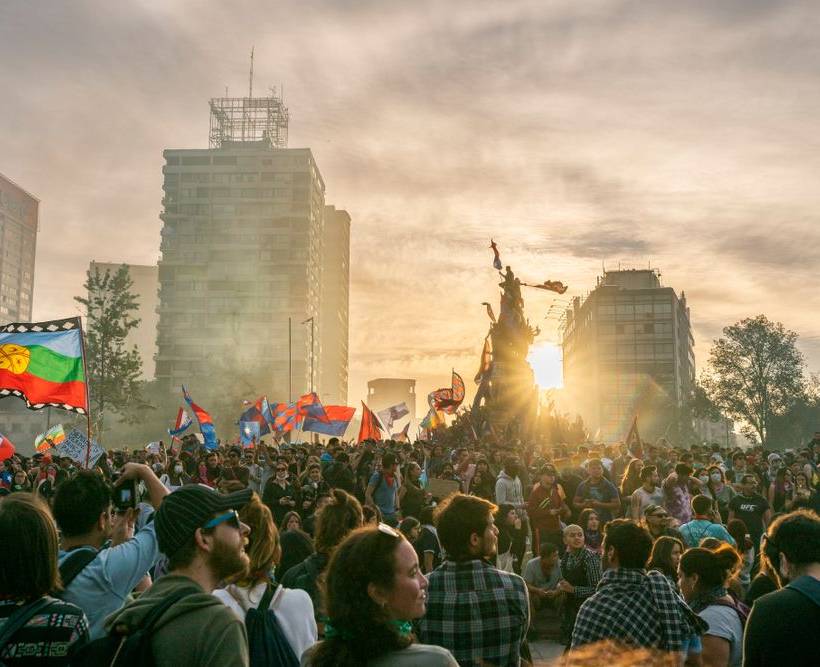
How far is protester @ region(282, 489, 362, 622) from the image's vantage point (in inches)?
212

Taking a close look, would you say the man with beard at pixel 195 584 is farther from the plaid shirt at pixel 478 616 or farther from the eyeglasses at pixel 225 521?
the plaid shirt at pixel 478 616

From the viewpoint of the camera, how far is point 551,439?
122 ft

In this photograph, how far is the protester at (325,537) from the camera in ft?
17.6

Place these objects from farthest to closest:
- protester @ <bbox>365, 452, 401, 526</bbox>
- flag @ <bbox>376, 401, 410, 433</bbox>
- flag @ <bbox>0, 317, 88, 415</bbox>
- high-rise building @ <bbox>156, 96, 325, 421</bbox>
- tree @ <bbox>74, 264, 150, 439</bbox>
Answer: high-rise building @ <bbox>156, 96, 325, 421</bbox> < tree @ <bbox>74, 264, 150, 439</bbox> < flag @ <bbox>376, 401, 410, 433</bbox> < protester @ <bbox>365, 452, 401, 526</bbox> < flag @ <bbox>0, 317, 88, 415</bbox>

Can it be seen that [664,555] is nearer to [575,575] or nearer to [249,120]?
[575,575]

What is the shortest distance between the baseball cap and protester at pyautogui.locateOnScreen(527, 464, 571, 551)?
9451 millimetres

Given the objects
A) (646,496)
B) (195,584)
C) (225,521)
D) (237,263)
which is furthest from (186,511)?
(237,263)

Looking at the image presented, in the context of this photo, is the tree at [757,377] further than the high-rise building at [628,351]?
No

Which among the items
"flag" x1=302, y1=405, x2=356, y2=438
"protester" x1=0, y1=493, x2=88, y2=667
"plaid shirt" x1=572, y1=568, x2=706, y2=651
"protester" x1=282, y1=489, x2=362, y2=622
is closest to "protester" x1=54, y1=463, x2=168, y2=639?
"protester" x1=0, y1=493, x2=88, y2=667

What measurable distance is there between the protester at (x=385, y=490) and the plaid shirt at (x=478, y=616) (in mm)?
8337

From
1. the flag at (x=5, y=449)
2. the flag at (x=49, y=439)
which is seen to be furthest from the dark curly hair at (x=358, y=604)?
the flag at (x=49, y=439)

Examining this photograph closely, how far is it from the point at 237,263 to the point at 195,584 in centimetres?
13271

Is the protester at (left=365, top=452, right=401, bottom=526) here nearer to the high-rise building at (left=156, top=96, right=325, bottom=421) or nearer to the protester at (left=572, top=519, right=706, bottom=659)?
the protester at (left=572, top=519, right=706, bottom=659)

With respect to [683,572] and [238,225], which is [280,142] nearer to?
[238,225]
